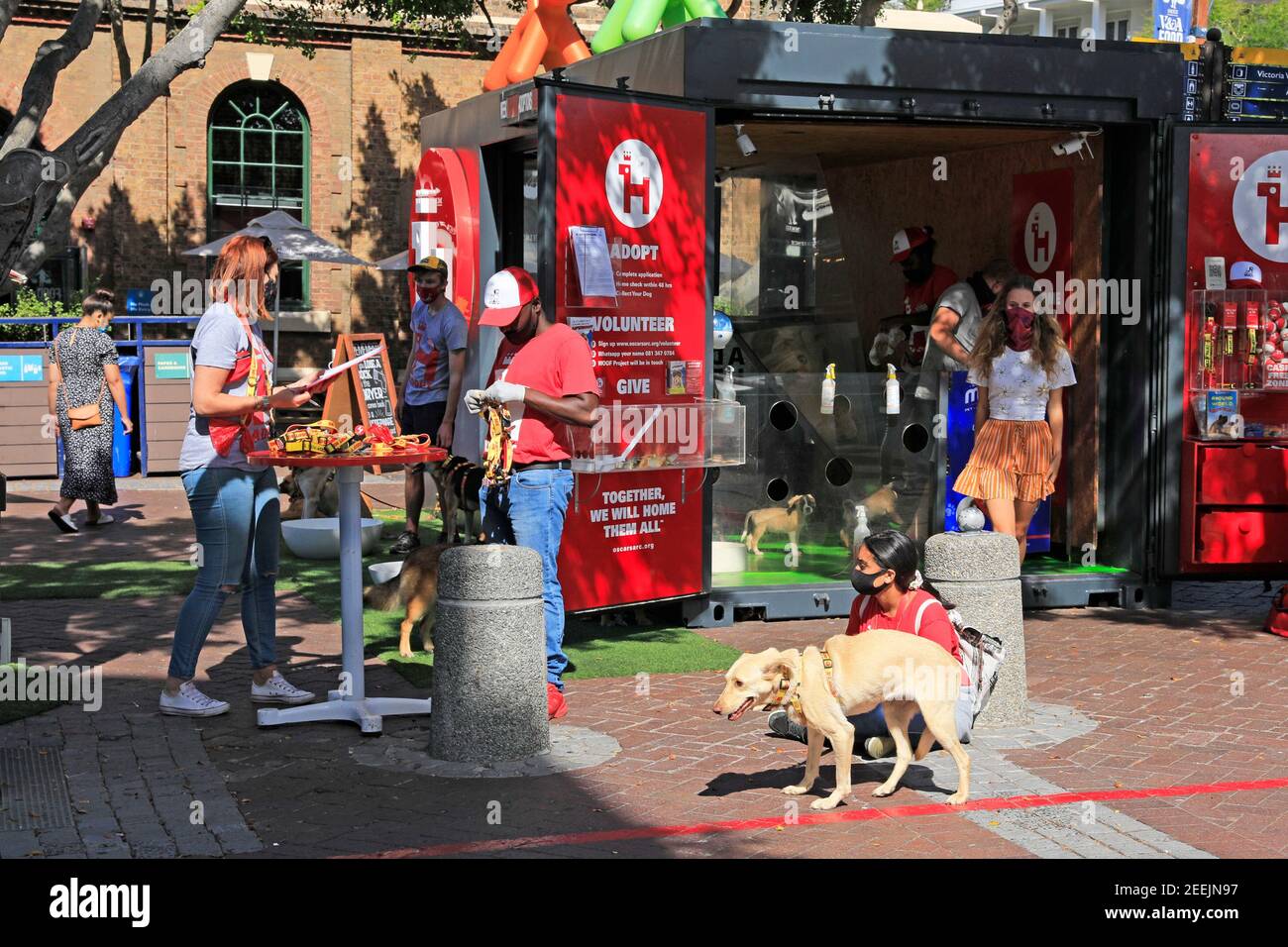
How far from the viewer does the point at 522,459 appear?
7164 millimetres

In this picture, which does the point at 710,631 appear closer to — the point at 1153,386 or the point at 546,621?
the point at 546,621

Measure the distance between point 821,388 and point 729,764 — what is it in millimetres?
4167

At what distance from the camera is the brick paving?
557 cm

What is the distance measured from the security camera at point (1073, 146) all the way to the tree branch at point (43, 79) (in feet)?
20.9

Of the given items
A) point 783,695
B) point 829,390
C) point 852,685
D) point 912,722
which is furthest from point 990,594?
point 829,390

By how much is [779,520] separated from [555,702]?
10.6ft

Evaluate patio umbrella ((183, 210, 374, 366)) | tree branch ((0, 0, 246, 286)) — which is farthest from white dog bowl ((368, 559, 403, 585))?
patio umbrella ((183, 210, 374, 366))

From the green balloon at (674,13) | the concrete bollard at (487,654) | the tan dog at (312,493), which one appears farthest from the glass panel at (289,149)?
the concrete bollard at (487,654)

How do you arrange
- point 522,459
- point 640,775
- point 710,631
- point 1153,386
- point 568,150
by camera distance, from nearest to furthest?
1. point 640,775
2. point 522,459
3. point 568,150
4. point 710,631
5. point 1153,386

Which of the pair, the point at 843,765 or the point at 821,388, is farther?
the point at 821,388

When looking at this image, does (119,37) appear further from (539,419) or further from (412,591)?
(539,419)
